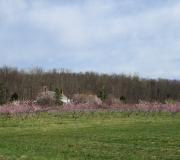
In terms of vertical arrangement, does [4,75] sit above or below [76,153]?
above

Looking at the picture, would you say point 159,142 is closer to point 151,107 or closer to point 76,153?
point 76,153

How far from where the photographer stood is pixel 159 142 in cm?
2228

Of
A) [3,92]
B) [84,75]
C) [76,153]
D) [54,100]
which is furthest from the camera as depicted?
[84,75]

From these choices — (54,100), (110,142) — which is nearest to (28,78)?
(54,100)

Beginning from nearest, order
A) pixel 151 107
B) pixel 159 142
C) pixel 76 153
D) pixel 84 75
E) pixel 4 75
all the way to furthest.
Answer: pixel 76 153 → pixel 159 142 → pixel 151 107 → pixel 4 75 → pixel 84 75

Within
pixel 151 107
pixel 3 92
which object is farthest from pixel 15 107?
pixel 3 92

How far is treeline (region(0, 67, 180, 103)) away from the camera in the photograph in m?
125

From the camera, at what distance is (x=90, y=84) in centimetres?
13912

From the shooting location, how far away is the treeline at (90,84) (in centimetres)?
12494

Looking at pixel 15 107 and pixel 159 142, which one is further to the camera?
pixel 15 107

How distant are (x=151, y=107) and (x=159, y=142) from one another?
134 ft

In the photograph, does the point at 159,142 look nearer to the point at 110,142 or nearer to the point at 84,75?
the point at 110,142

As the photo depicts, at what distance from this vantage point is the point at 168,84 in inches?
5979

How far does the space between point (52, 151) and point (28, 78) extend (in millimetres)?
109497
